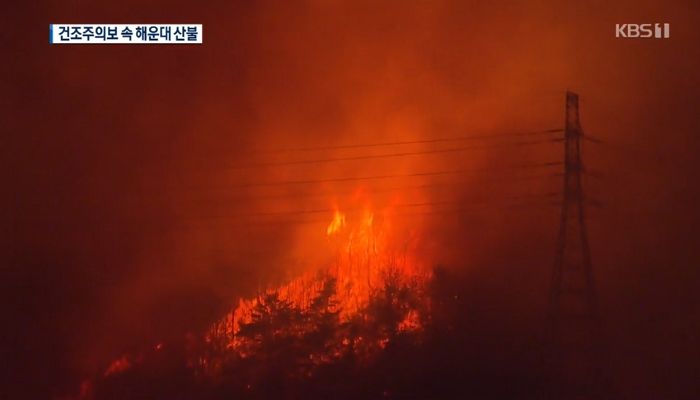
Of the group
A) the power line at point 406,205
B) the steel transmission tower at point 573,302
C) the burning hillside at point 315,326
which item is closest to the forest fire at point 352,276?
the burning hillside at point 315,326

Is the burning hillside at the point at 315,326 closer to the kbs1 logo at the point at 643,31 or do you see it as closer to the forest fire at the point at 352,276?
the forest fire at the point at 352,276

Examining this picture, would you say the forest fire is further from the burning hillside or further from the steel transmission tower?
the steel transmission tower

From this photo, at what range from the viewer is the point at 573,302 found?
10.9 meters

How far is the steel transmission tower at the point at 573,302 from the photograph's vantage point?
10633mm

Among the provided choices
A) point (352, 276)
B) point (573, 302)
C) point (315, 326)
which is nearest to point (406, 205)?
point (352, 276)

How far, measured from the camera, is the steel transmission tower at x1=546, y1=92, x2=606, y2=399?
10.6 meters

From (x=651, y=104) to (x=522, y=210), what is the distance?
8.57 ft

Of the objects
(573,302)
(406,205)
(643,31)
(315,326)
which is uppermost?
(643,31)

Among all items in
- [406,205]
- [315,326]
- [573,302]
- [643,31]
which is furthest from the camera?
[406,205]

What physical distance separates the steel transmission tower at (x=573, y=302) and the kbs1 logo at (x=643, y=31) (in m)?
1.21

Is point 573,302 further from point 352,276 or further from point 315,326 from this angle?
point 315,326

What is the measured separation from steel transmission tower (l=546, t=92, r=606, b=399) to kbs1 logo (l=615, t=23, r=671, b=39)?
3.97ft

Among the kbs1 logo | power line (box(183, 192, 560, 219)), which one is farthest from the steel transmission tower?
the kbs1 logo

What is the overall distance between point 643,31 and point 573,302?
433 cm
